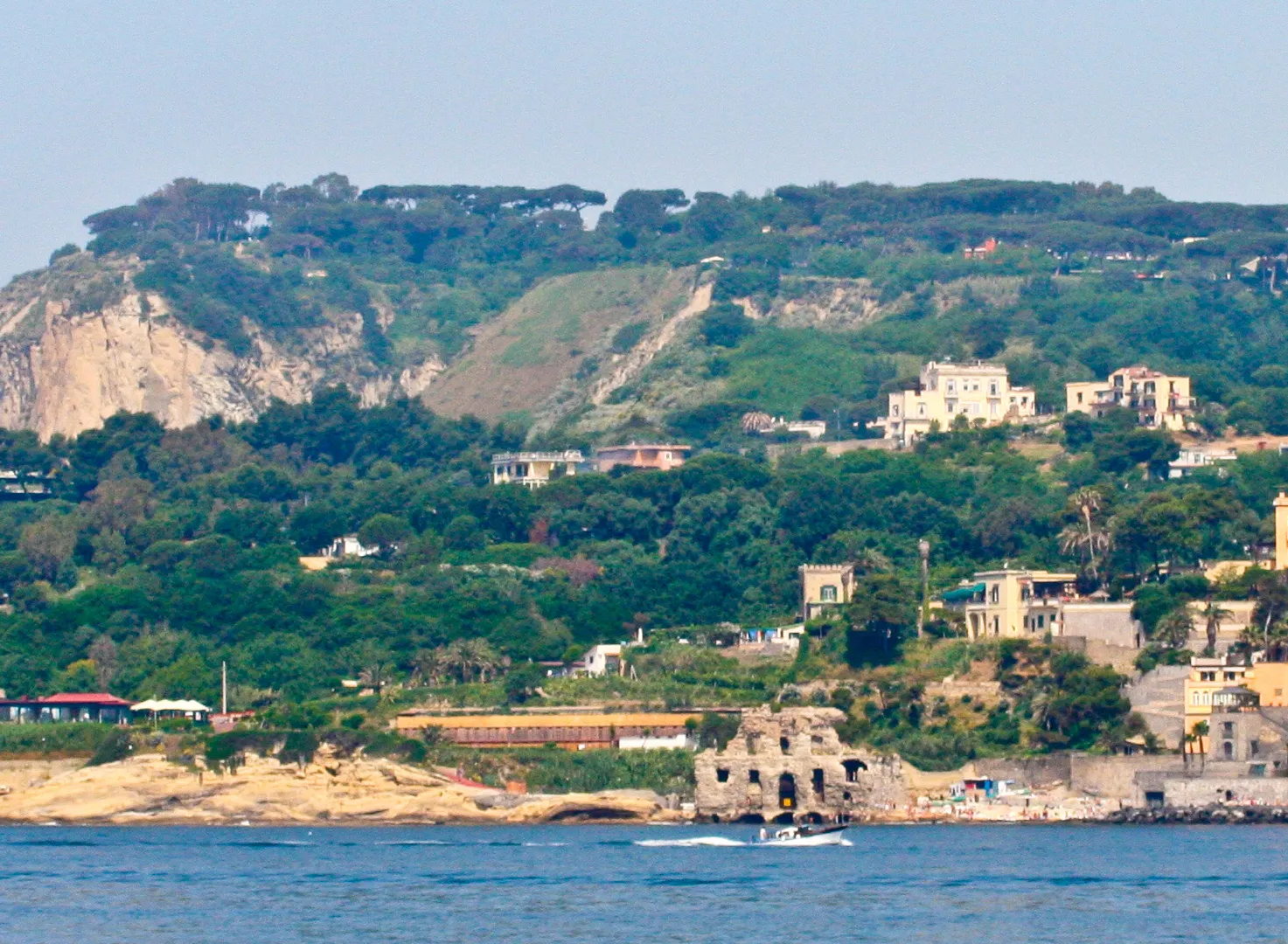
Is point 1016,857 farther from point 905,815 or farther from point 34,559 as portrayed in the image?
point 34,559

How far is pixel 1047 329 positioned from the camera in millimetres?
150375

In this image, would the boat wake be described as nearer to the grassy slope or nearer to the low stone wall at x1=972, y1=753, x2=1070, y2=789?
the low stone wall at x1=972, y1=753, x2=1070, y2=789

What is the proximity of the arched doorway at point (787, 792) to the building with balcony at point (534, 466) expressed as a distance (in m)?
47.7

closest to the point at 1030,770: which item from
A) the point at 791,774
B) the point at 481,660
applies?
the point at 791,774

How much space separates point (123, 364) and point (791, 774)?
81512mm

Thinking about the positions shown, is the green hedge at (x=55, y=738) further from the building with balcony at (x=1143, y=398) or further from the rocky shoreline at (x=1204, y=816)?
the building with balcony at (x=1143, y=398)

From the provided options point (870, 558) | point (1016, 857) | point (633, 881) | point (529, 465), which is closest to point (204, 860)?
point (633, 881)

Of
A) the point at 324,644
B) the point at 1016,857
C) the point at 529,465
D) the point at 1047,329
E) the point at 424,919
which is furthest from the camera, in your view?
the point at 1047,329

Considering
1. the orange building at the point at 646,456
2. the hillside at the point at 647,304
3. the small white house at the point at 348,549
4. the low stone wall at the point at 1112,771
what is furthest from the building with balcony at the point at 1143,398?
the low stone wall at the point at 1112,771

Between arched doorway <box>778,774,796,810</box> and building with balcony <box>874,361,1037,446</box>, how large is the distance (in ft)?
155

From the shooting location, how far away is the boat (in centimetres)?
7812

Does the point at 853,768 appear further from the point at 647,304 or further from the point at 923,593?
the point at 647,304

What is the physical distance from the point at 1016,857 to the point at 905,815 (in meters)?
13.2

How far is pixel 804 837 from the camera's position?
78250mm
